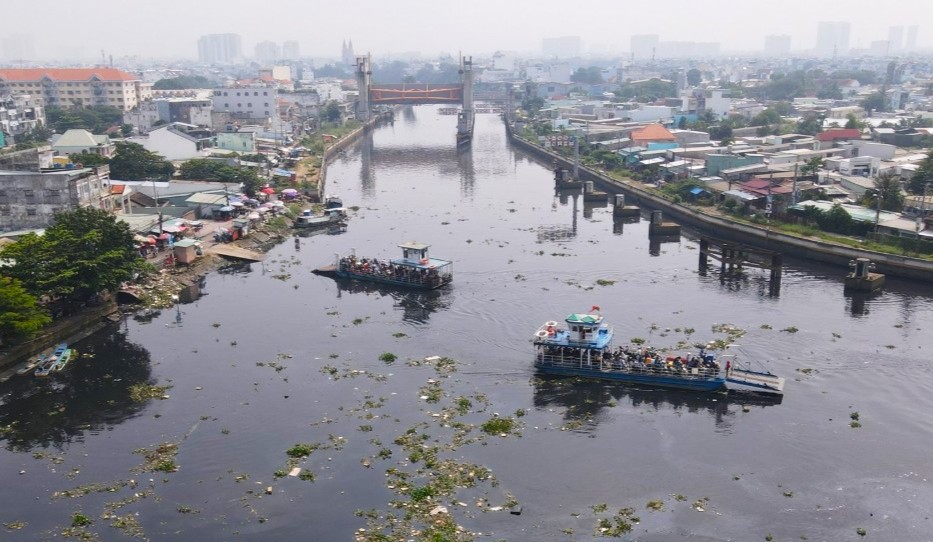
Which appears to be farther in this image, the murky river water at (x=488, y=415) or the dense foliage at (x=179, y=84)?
the dense foliage at (x=179, y=84)

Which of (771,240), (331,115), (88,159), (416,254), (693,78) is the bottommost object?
(771,240)

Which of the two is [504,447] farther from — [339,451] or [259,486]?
[259,486]

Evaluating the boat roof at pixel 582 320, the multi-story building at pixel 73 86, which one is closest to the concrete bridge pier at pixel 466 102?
the multi-story building at pixel 73 86

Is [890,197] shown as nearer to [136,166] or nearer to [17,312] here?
[17,312]

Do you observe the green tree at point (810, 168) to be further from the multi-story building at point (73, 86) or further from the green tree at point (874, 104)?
the multi-story building at point (73, 86)

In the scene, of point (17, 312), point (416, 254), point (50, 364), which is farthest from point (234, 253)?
point (17, 312)

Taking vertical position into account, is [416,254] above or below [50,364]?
above

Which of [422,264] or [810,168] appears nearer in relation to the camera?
[422,264]
